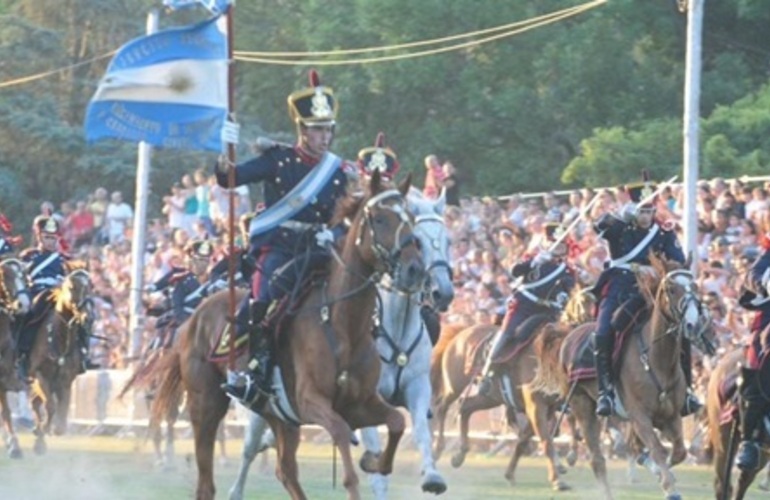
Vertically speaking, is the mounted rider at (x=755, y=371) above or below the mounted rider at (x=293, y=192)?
below

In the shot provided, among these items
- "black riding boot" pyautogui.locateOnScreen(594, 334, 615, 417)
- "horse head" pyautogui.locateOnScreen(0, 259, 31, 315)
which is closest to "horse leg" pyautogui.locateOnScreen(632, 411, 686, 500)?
"black riding boot" pyautogui.locateOnScreen(594, 334, 615, 417)

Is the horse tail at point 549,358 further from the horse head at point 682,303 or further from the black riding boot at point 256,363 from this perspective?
the black riding boot at point 256,363

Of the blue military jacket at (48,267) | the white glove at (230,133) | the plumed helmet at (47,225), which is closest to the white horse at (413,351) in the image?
the white glove at (230,133)

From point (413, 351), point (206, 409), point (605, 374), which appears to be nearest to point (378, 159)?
point (413, 351)

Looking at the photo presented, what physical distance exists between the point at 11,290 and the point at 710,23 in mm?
16300

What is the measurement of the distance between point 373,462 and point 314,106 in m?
2.68

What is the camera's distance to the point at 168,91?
17.3 metres

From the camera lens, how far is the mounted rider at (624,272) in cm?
2212

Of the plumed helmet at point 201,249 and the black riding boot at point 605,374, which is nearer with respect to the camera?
the black riding boot at point 605,374

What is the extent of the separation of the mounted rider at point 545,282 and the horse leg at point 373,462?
27.5 feet

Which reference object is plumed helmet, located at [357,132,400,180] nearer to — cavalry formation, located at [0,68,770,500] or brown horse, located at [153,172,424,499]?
cavalry formation, located at [0,68,770,500]

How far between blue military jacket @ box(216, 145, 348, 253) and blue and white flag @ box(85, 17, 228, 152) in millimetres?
426

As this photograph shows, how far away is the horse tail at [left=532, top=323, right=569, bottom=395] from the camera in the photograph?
82.4ft

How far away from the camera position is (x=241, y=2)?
170 ft
